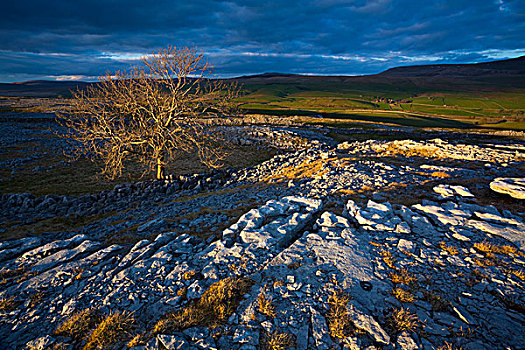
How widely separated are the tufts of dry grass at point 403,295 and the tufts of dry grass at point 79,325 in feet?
24.8

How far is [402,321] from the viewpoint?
5395 mm

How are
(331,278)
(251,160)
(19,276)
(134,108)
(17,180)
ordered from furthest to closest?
1. (251,160)
2. (17,180)
3. (134,108)
4. (19,276)
5. (331,278)

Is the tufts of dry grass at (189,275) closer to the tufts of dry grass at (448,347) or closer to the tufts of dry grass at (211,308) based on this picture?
the tufts of dry grass at (211,308)

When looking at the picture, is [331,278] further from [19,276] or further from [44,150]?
[44,150]

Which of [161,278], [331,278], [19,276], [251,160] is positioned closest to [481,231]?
[331,278]

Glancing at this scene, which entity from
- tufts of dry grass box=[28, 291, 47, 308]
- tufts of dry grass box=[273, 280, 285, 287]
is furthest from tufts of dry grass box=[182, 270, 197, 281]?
tufts of dry grass box=[28, 291, 47, 308]

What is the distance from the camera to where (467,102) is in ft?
581

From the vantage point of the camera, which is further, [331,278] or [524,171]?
[524,171]

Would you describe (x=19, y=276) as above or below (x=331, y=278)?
below

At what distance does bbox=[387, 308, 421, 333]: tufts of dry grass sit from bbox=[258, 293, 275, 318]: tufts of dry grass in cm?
270

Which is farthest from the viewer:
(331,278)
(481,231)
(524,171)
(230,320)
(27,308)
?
(524,171)

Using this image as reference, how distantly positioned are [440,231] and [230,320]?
8.28 metres

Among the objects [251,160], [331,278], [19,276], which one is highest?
[331,278]

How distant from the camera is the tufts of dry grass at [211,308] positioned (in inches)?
219
